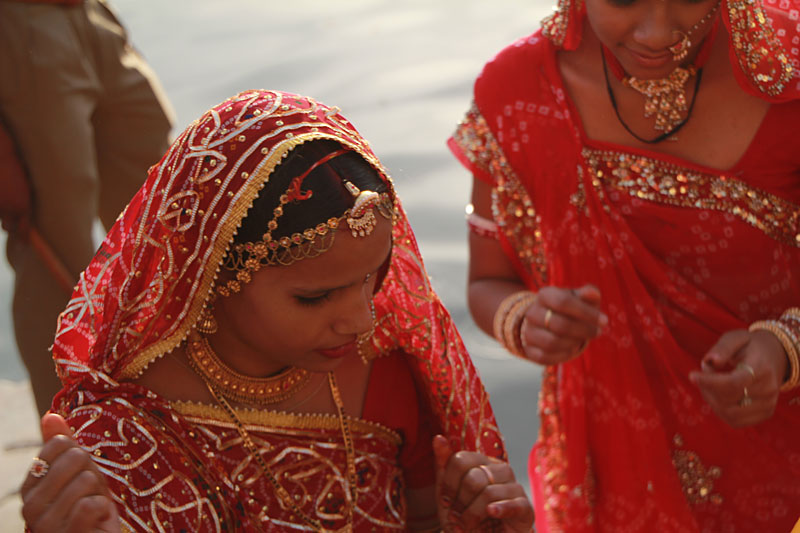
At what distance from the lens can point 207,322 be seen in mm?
1613

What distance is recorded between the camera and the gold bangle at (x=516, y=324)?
6.98 ft

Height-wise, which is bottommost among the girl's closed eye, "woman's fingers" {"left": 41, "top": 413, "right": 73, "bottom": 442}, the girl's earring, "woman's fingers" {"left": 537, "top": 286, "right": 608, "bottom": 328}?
"woman's fingers" {"left": 537, "top": 286, "right": 608, "bottom": 328}

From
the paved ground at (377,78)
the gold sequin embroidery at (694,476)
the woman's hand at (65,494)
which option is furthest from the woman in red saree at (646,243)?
the paved ground at (377,78)

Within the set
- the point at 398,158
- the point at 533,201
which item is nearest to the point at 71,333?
the point at 533,201

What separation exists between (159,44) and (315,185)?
7.33m

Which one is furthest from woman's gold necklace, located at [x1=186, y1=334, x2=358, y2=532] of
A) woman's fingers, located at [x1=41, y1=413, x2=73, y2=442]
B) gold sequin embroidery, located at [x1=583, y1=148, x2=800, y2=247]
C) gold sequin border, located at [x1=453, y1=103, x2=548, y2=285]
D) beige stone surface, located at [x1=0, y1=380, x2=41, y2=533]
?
beige stone surface, located at [x1=0, y1=380, x2=41, y2=533]

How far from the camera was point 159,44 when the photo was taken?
8.38 metres

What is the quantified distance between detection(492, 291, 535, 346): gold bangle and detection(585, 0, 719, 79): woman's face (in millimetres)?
543

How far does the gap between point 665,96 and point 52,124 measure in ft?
6.45

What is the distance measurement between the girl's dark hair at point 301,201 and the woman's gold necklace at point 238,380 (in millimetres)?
229

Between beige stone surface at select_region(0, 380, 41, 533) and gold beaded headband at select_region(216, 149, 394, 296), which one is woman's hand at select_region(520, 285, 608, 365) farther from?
beige stone surface at select_region(0, 380, 41, 533)

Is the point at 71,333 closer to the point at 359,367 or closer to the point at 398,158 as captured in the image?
the point at 359,367

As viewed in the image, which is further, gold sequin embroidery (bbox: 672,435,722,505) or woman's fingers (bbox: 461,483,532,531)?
gold sequin embroidery (bbox: 672,435,722,505)

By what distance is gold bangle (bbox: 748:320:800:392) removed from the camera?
74.8 inches
